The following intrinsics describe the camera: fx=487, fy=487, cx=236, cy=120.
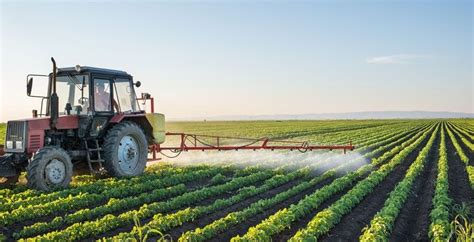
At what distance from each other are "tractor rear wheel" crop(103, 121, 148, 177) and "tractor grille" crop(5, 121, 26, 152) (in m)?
1.75

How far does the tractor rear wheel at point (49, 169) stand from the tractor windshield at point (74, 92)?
1356 millimetres

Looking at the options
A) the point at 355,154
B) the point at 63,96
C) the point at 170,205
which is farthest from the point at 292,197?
the point at 355,154

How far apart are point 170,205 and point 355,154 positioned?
12.3 m

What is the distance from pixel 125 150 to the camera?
11.4 meters

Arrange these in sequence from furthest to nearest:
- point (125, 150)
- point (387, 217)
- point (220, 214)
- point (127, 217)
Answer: point (125, 150), point (220, 214), point (387, 217), point (127, 217)

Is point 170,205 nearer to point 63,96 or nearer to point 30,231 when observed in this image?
point 30,231

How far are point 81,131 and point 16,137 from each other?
131 cm

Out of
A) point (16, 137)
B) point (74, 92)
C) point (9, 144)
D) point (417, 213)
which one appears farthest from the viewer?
point (74, 92)

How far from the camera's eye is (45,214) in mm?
8078

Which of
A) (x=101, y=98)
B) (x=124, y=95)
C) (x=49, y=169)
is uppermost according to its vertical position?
(x=124, y=95)

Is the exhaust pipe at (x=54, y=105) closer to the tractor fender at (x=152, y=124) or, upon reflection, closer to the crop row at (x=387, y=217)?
the tractor fender at (x=152, y=124)

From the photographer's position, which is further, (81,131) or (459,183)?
(459,183)

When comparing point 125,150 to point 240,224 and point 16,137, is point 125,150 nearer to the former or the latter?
point 16,137

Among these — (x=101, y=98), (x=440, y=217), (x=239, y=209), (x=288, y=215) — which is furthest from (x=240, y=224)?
(x=101, y=98)
